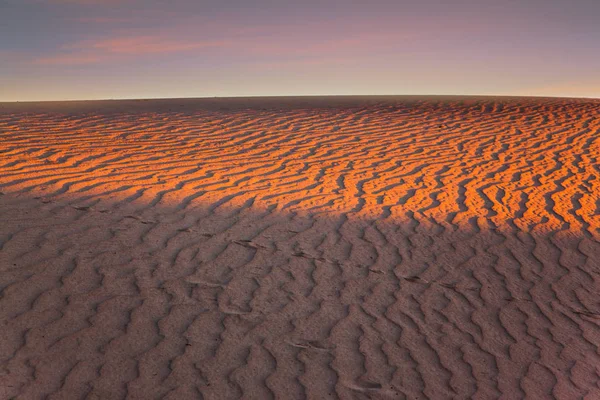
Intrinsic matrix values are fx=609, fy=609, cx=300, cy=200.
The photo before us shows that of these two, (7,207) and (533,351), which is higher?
(7,207)

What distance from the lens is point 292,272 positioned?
488 cm

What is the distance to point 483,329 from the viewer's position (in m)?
4.30

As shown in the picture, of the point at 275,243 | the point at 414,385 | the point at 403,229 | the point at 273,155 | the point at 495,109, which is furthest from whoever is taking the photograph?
the point at 495,109

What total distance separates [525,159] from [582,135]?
2690mm

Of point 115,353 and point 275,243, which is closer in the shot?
point 115,353

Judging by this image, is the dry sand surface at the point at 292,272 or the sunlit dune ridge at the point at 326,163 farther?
the sunlit dune ridge at the point at 326,163

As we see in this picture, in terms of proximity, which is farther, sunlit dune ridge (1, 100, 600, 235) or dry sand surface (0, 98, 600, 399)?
sunlit dune ridge (1, 100, 600, 235)

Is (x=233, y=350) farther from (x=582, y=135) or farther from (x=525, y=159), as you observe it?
(x=582, y=135)

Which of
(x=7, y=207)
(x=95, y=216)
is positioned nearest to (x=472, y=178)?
(x=95, y=216)

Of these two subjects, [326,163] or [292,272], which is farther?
[326,163]

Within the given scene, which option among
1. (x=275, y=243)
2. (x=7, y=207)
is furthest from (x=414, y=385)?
(x=7, y=207)

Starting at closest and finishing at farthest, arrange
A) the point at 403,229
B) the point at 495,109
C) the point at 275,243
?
the point at 275,243
the point at 403,229
the point at 495,109

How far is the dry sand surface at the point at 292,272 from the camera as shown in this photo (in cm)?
359

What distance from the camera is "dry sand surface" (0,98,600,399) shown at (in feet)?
11.8
